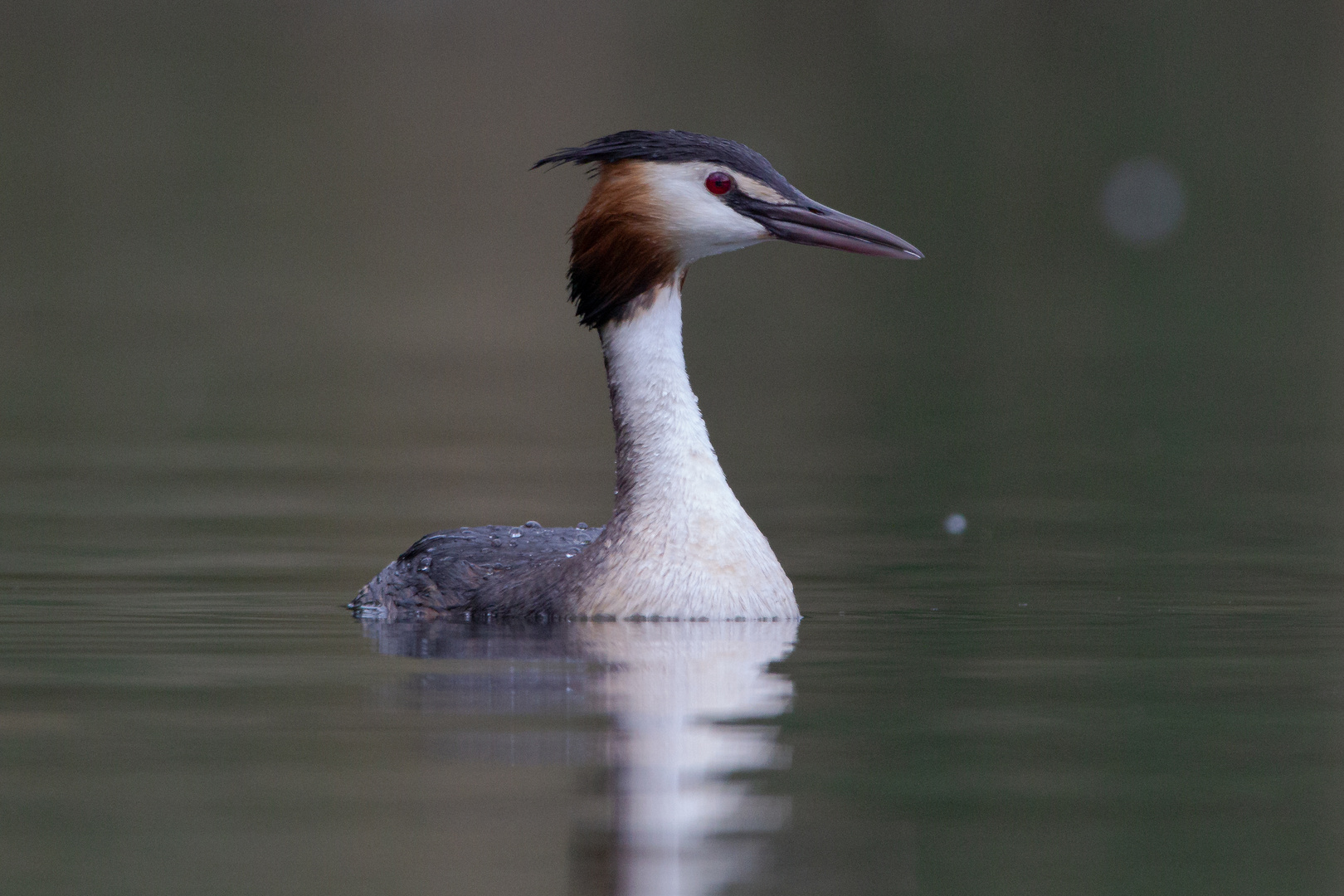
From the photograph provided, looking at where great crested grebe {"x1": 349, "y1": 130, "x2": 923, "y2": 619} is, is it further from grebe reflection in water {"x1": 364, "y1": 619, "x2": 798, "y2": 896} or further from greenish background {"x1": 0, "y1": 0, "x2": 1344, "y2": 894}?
greenish background {"x1": 0, "y1": 0, "x2": 1344, "y2": 894}

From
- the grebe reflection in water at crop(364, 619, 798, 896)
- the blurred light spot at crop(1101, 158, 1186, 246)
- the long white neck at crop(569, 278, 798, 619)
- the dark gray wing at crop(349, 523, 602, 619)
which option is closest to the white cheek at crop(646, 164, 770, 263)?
the long white neck at crop(569, 278, 798, 619)

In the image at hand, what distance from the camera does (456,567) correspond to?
461 inches

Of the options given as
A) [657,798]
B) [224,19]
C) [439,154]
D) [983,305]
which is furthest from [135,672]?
[224,19]

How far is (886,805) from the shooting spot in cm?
740

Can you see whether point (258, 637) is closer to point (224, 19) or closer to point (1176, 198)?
point (1176, 198)

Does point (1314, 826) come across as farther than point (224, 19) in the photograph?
No

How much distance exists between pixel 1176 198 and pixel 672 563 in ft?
134

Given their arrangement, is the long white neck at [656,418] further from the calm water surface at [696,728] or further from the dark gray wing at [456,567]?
the calm water surface at [696,728]

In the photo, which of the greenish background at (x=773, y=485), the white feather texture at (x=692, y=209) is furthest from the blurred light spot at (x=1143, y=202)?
the white feather texture at (x=692, y=209)

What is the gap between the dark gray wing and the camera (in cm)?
1154

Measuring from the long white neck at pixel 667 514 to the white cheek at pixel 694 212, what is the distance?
31cm

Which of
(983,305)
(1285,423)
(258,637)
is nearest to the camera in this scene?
(258,637)

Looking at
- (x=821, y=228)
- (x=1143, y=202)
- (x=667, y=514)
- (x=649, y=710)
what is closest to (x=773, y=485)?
(x=821, y=228)

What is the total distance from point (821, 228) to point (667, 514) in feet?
4.76
